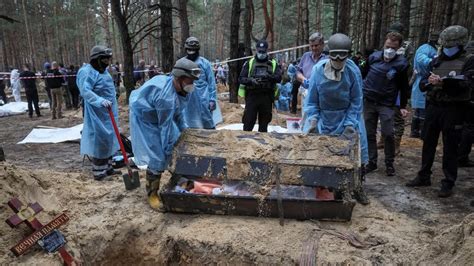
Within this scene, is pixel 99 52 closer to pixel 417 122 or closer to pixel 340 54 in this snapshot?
pixel 340 54

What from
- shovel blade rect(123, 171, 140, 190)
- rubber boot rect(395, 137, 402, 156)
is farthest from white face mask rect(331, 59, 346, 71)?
rubber boot rect(395, 137, 402, 156)

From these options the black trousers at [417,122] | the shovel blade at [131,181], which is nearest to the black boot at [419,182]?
the black trousers at [417,122]

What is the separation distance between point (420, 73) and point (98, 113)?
5.22m

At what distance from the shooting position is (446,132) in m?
4.42

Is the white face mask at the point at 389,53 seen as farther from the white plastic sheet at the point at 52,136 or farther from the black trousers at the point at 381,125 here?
the white plastic sheet at the point at 52,136

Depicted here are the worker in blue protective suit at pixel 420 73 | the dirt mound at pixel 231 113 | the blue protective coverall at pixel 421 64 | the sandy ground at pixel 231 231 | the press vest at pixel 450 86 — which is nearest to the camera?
the sandy ground at pixel 231 231

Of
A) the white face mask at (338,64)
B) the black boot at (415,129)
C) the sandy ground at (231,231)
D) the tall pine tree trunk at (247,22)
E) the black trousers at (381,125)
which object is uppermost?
the tall pine tree trunk at (247,22)

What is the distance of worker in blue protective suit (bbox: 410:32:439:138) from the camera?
6.08 meters

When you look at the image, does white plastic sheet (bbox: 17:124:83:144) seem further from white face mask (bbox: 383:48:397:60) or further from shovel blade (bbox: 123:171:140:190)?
white face mask (bbox: 383:48:397:60)

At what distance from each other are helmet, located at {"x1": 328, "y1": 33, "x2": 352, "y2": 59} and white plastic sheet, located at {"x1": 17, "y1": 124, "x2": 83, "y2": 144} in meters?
6.58

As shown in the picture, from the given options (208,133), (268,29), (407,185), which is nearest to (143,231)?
(208,133)

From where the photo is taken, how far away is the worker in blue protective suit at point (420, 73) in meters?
6.08

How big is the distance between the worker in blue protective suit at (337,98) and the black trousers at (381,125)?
923 mm

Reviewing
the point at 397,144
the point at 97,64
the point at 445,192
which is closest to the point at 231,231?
the point at 445,192
